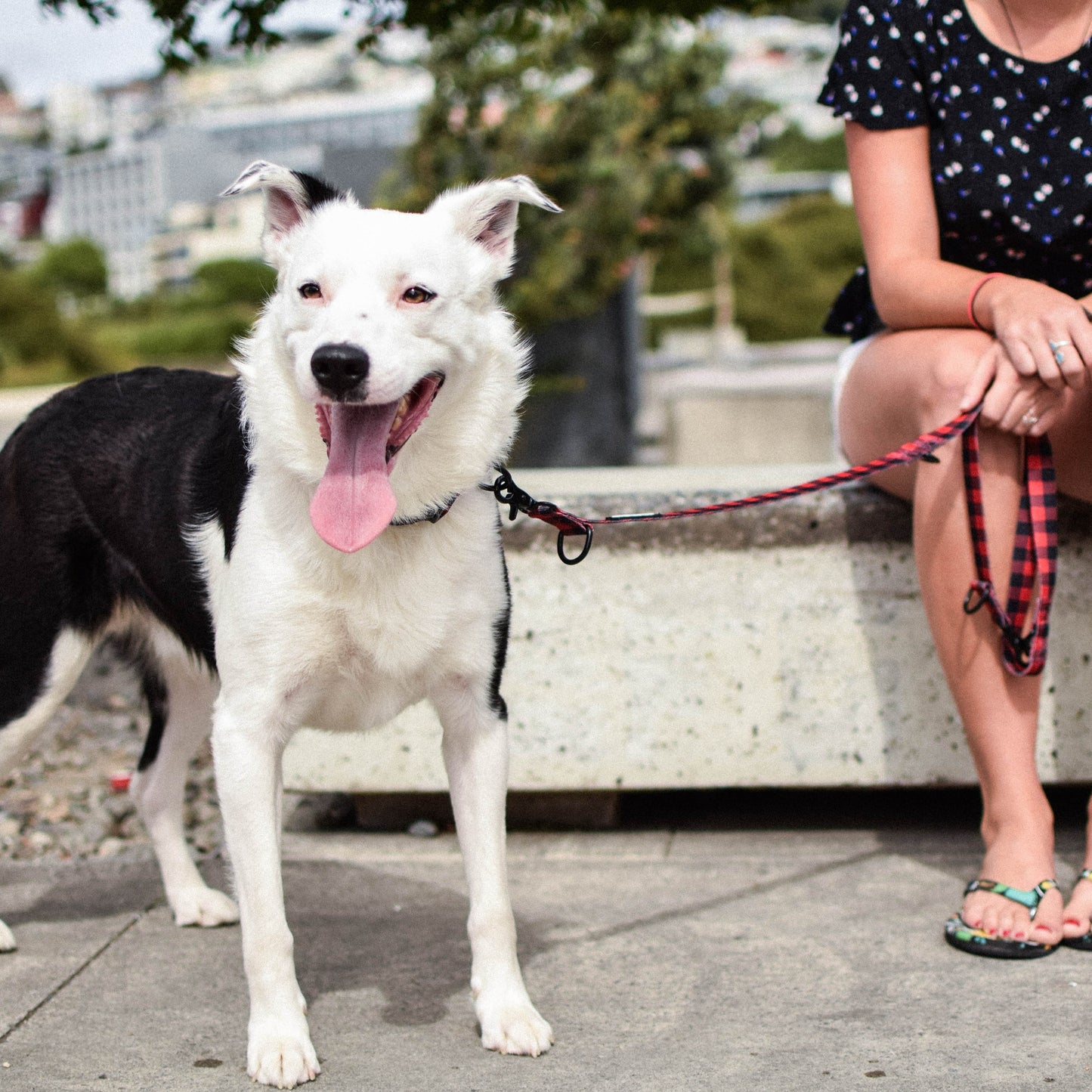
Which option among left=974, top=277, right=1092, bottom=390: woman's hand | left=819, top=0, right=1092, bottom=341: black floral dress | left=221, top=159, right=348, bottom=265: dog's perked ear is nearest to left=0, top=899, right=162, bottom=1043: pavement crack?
left=221, top=159, right=348, bottom=265: dog's perked ear

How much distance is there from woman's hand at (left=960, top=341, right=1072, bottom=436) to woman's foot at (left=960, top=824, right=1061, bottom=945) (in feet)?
2.82

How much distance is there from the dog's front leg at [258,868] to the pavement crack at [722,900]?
78cm

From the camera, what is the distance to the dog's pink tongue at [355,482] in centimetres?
237

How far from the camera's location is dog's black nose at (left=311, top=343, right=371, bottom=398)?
2.21m

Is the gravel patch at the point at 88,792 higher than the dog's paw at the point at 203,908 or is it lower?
lower

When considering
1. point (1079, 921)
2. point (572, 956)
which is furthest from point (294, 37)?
point (1079, 921)

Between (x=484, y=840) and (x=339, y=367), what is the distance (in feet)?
3.15

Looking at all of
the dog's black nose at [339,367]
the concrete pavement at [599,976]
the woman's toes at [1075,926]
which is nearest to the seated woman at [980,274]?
the woman's toes at [1075,926]

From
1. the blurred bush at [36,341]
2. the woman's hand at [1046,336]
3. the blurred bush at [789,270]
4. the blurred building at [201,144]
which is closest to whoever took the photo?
the woman's hand at [1046,336]

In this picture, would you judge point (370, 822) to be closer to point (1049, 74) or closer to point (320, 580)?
point (320, 580)

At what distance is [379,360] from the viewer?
225 centimetres

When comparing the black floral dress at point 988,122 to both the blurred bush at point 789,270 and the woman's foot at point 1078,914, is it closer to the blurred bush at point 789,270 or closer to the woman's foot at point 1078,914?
the woman's foot at point 1078,914

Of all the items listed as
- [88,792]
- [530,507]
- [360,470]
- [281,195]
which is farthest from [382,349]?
[88,792]

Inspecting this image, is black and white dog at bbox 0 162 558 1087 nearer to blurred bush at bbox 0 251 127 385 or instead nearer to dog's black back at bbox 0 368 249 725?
dog's black back at bbox 0 368 249 725
